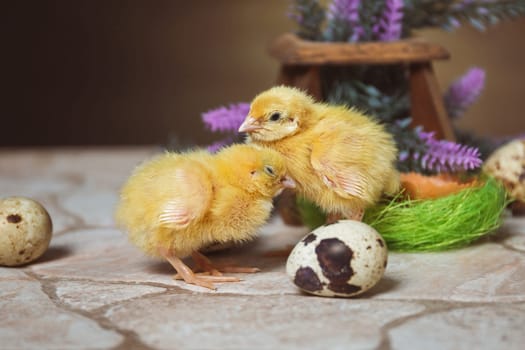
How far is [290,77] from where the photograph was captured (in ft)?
9.13

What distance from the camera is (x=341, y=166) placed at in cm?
210

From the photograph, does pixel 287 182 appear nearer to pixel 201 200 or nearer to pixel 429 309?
pixel 201 200

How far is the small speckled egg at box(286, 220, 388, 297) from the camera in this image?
1.86m

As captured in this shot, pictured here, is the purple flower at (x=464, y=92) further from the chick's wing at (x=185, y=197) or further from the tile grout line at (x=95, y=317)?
the tile grout line at (x=95, y=317)

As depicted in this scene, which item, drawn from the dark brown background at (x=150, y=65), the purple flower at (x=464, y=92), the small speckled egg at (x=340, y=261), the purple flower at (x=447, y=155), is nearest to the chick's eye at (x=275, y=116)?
the small speckled egg at (x=340, y=261)

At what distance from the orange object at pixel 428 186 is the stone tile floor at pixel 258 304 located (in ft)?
0.60

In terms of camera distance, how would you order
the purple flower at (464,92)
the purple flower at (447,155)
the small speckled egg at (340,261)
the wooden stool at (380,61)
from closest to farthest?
the small speckled egg at (340,261), the purple flower at (447,155), the wooden stool at (380,61), the purple flower at (464,92)

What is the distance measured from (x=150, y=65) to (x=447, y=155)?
9.66ft

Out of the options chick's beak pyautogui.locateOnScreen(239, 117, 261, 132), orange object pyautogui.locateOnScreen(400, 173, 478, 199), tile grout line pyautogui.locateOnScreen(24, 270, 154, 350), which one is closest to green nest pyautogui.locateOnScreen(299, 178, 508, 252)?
orange object pyautogui.locateOnScreen(400, 173, 478, 199)

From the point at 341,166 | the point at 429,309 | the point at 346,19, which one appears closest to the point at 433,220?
the point at 341,166

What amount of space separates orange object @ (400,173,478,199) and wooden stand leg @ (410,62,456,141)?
10.4 inches

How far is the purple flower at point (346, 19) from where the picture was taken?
9.01 ft

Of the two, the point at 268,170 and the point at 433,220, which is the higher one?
the point at 268,170

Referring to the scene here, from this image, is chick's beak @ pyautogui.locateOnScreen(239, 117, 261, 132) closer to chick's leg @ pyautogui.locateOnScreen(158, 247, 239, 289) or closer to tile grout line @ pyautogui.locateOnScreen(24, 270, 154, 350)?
chick's leg @ pyautogui.locateOnScreen(158, 247, 239, 289)
